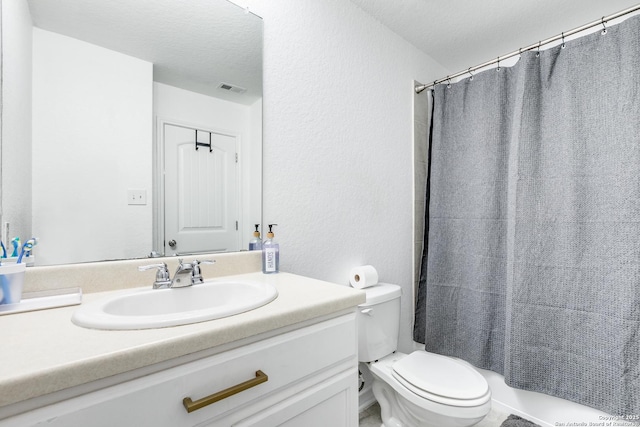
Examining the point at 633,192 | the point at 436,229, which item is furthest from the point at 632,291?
the point at 436,229

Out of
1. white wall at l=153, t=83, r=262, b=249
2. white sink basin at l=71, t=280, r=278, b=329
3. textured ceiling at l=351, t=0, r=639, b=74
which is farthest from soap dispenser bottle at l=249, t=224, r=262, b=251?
textured ceiling at l=351, t=0, r=639, b=74

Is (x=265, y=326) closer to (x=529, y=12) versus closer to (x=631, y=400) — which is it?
(x=631, y=400)

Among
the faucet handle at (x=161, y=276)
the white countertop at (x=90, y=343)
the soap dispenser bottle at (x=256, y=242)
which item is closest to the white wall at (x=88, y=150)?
the faucet handle at (x=161, y=276)

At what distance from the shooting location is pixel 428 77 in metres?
2.24

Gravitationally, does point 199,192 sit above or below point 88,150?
below

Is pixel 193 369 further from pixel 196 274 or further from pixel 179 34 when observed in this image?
pixel 179 34

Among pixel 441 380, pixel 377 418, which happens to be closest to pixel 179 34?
pixel 441 380

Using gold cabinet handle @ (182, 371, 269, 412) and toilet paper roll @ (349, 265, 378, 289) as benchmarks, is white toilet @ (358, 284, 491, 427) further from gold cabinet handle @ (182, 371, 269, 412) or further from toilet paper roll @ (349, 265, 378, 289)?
gold cabinet handle @ (182, 371, 269, 412)

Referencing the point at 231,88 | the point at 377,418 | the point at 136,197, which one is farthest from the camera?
the point at 377,418

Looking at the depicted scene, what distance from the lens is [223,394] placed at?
0.64 metres

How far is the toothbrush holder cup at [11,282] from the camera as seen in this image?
2.50 ft

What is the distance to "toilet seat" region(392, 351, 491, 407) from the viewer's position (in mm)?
1214

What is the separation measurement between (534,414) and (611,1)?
2.31 m

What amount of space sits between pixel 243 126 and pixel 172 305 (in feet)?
2.58
